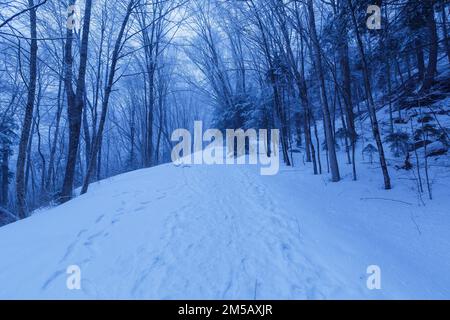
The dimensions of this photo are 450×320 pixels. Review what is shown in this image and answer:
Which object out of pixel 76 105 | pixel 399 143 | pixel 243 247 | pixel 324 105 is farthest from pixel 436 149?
pixel 76 105

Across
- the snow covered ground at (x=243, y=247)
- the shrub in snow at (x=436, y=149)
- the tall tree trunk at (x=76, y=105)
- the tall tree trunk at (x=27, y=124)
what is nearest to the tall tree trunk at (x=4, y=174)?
the tall tree trunk at (x=27, y=124)

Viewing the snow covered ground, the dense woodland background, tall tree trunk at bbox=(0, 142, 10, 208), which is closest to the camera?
the snow covered ground

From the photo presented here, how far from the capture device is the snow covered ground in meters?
2.26

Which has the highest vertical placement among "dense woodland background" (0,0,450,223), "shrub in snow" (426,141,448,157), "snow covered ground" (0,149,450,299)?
"dense woodland background" (0,0,450,223)

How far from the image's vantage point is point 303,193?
547 centimetres

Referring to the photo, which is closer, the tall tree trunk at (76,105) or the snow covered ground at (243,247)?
the snow covered ground at (243,247)

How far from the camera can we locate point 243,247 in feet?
9.89

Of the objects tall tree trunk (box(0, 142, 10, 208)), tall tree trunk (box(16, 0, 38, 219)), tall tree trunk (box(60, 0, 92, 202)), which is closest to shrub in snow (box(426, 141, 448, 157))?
tall tree trunk (box(60, 0, 92, 202))

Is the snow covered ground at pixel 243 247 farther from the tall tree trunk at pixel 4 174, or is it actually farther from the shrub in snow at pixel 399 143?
the tall tree trunk at pixel 4 174

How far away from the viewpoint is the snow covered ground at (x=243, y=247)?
2.26 metres

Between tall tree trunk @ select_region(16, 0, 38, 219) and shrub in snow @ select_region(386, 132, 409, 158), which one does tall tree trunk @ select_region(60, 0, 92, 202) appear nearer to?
tall tree trunk @ select_region(16, 0, 38, 219)
